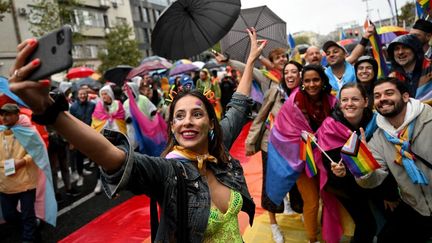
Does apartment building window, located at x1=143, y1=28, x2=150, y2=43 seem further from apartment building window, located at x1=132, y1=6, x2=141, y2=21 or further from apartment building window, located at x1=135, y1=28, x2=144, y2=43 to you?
apartment building window, located at x1=132, y1=6, x2=141, y2=21

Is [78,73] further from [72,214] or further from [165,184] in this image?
[165,184]

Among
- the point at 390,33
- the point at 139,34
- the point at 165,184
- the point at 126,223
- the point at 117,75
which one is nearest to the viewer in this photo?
the point at 165,184

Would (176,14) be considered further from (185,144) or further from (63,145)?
(63,145)

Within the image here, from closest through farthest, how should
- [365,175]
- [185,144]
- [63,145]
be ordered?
[185,144] → [365,175] → [63,145]

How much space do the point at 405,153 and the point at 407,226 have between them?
67 centimetres

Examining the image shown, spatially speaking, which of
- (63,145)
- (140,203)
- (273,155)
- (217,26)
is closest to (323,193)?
(273,155)

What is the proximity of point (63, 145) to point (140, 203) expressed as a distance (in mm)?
1821

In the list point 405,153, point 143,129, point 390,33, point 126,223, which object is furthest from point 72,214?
point 390,33

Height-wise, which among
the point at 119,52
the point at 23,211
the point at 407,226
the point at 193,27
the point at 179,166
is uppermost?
the point at 119,52

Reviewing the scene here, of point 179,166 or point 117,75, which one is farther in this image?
point 117,75

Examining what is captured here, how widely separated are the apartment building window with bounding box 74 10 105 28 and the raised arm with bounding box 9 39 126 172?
101ft

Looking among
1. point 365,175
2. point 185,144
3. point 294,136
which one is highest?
point 185,144

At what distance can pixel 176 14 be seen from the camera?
285cm

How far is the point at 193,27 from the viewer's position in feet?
9.88
